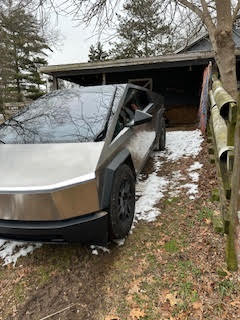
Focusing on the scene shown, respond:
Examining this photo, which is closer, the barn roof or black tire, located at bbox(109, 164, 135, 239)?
black tire, located at bbox(109, 164, 135, 239)

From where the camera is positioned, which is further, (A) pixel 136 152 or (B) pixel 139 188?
(B) pixel 139 188

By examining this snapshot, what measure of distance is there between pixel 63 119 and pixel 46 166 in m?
1.00

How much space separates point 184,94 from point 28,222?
11.9m

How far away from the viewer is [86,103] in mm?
3555

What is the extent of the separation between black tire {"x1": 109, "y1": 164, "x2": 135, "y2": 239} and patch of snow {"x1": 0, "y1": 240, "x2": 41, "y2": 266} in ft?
3.38

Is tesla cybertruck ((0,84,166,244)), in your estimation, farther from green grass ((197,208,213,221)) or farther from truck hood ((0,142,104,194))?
green grass ((197,208,213,221))

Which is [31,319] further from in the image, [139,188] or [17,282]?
[139,188]

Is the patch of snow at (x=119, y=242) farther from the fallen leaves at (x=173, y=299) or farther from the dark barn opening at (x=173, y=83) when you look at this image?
the dark barn opening at (x=173, y=83)

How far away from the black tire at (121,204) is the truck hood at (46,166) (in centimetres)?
38

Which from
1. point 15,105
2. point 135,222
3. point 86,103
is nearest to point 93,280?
point 135,222

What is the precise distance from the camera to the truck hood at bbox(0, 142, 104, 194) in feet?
7.52

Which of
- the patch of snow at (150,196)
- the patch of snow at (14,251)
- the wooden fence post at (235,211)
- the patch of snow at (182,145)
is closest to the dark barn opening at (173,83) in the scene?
the patch of snow at (182,145)

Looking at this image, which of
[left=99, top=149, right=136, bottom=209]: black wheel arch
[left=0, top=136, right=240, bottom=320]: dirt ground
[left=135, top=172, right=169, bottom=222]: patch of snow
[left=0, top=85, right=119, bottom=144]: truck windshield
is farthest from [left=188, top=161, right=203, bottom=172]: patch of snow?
[left=99, top=149, right=136, bottom=209]: black wheel arch

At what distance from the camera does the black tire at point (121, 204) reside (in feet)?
8.55
